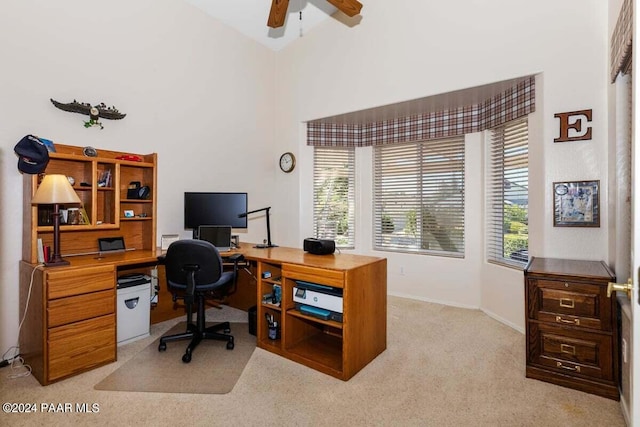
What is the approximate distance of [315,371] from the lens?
7.87 ft

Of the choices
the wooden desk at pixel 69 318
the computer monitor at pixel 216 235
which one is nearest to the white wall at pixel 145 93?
the wooden desk at pixel 69 318

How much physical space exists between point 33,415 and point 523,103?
4344 millimetres

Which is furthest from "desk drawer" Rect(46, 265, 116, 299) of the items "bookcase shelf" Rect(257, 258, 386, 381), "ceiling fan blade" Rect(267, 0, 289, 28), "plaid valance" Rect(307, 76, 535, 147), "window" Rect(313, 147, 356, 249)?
"plaid valance" Rect(307, 76, 535, 147)

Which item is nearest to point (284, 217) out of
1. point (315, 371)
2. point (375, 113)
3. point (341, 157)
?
point (341, 157)

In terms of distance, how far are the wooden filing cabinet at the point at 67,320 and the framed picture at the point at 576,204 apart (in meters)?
3.60

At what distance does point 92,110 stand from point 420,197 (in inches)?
146

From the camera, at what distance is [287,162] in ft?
15.3

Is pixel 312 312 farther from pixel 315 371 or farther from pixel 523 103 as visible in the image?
pixel 523 103

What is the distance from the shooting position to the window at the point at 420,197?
4059 millimetres

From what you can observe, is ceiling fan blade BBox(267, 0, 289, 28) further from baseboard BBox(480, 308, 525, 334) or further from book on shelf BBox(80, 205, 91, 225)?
baseboard BBox(480, 308, 525, 334)

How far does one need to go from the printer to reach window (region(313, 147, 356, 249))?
7.19ft

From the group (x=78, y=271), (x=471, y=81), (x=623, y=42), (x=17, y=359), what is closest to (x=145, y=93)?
(x=78, y=271)

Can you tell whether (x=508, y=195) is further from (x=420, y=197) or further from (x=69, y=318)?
(x=69, y=318)

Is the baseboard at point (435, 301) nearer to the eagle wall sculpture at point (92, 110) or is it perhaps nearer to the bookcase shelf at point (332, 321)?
the bookcase shelf at point (332, 321)
